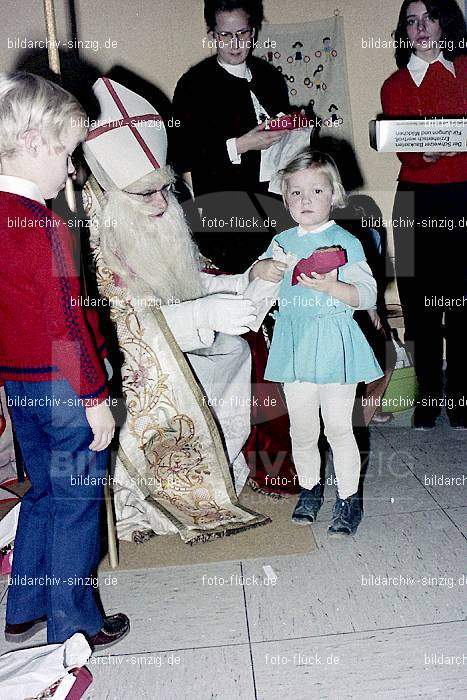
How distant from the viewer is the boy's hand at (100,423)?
1.48 meters

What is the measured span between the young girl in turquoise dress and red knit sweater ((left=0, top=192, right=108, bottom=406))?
69 cm

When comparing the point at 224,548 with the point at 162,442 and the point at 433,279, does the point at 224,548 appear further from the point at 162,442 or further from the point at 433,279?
the point at 433,279

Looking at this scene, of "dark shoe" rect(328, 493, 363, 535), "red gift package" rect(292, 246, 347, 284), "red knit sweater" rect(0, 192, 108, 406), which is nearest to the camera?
"red knit sweater" rect(0, 192, 108, 406)

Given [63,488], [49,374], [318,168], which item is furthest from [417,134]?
[63,488]

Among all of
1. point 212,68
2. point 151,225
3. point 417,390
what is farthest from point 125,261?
point 417,390

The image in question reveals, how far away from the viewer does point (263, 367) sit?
2383mm

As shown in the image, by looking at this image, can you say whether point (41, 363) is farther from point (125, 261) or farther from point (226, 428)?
point (226, 428)

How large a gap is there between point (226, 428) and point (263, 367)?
0.26m

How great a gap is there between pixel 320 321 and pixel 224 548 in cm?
75

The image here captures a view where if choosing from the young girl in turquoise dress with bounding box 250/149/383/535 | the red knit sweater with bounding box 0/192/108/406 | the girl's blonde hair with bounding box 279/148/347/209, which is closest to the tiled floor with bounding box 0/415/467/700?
the young girl in turquoise dress with bounding box 250/149/383/535

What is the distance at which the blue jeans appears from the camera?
152 cm

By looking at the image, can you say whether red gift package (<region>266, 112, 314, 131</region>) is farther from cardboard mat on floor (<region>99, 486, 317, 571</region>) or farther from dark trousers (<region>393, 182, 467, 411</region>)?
cardboard mat on floor (<region>99, 486, 317, 571</region>)

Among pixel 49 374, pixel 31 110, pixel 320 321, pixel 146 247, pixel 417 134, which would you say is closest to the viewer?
pixel 31 110

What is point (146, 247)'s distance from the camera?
82.0 inches
